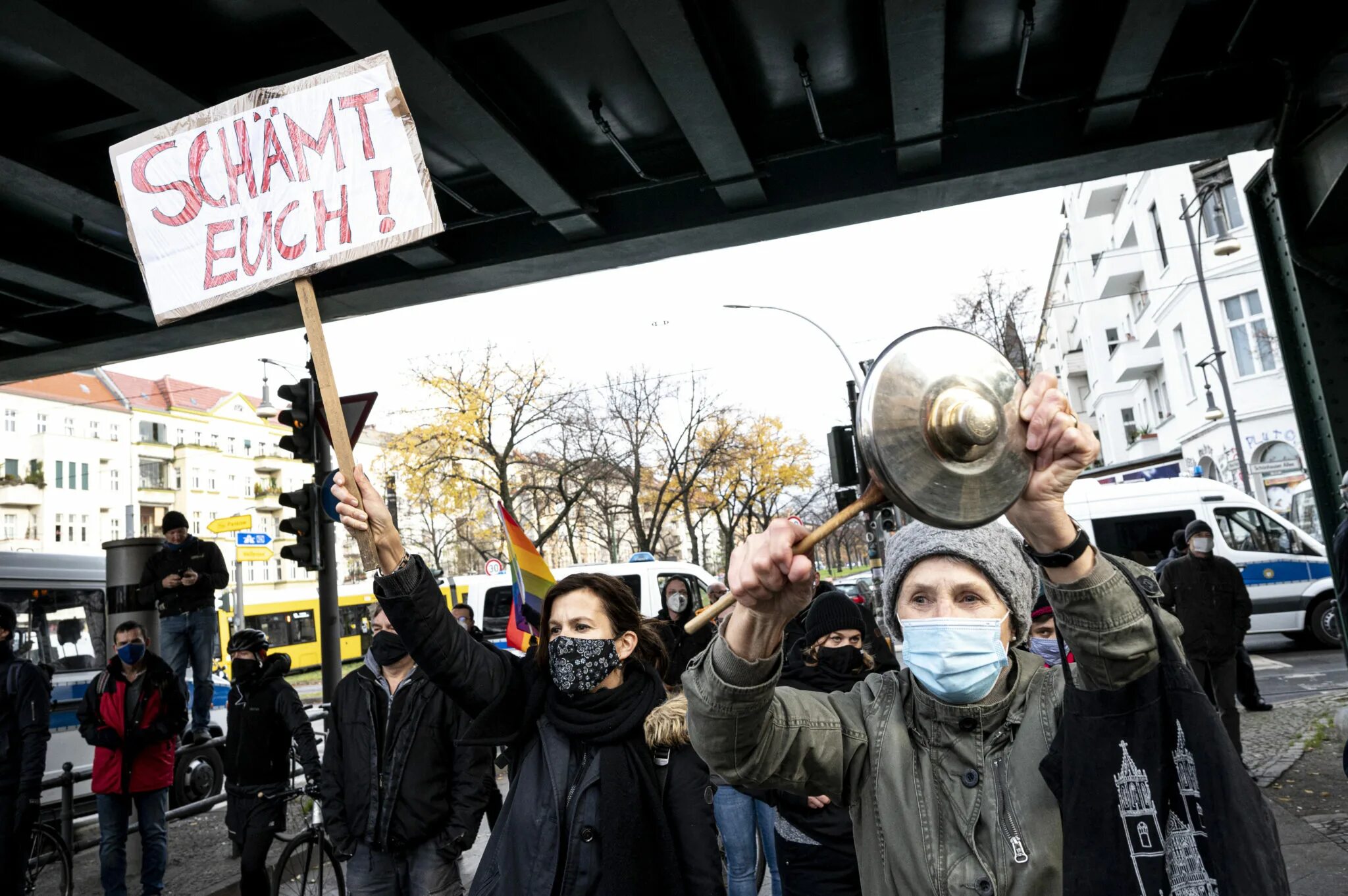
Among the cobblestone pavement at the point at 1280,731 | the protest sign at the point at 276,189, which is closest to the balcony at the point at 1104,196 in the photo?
the cobblestone pavement at the point at 1280,731

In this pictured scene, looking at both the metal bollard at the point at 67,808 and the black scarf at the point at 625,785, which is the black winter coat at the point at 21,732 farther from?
the black scarf at the point at 625,785

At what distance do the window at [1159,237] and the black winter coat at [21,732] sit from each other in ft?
117

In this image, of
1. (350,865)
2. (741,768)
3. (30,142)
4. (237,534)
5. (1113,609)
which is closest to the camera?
(1113,609)

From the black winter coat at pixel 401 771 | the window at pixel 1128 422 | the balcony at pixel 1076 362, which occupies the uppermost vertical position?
the balcony at pixel 1076 362

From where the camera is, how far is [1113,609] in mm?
→ 1715

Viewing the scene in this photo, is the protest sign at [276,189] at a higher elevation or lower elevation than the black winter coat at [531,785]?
higher

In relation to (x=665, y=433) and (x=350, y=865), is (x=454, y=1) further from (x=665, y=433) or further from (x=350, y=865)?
(x=665, y=433)

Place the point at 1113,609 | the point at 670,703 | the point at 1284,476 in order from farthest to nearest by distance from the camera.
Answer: the point at 1284,476 < the point at 670,703 < the point at 1113,609

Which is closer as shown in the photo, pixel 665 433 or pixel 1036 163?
pixel 1036 163

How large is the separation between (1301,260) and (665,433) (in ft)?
108

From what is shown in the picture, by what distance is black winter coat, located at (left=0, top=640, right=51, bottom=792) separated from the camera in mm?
6344

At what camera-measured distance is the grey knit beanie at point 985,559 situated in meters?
2.27

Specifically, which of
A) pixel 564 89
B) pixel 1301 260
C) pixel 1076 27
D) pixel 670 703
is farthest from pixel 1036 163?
pixel 670 703

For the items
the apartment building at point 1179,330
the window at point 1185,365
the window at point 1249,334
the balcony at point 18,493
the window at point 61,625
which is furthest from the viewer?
the balcony at point 18,493
